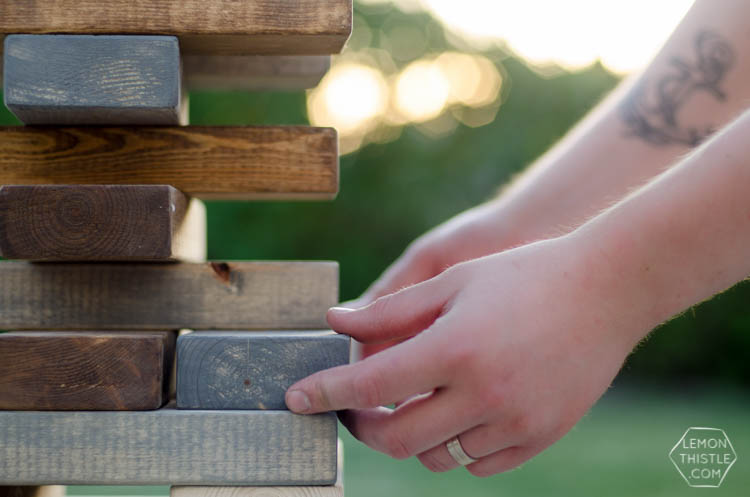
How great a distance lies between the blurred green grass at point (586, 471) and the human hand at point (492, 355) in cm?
271

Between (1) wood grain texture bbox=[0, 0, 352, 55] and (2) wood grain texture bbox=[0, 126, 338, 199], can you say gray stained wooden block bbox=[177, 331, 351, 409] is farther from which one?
(1) wood grain texture bbox=[0, 0, 352, 55]

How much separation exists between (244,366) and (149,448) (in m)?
0.22

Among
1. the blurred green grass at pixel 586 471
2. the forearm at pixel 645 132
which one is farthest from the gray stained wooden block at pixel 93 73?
the blurred green grass at pixel 586 471

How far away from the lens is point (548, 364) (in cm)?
124

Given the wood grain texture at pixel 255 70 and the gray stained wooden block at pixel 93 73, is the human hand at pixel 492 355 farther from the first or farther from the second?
the wood grain texture at pixel 255 70

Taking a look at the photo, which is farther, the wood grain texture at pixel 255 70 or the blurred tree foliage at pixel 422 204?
the blurred tree foliage at pixel 422 204

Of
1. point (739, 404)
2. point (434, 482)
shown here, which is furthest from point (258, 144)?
point (739, 404)

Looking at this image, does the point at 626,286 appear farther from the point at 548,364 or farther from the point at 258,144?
the point at 258,144

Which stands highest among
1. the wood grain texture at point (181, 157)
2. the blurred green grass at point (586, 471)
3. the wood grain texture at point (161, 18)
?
the wood grain texture at point (161, 18)

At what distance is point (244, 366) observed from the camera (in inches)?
50.7

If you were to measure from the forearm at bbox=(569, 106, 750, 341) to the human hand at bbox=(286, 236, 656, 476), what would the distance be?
25 mm

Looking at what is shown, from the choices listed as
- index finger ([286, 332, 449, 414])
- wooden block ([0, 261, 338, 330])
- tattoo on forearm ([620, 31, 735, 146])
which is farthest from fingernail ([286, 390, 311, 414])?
tattoo on forearm ([620, 31, 735, 146])

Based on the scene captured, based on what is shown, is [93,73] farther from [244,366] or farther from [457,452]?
[457,452]

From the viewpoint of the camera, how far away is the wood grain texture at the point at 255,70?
5.48 feet
